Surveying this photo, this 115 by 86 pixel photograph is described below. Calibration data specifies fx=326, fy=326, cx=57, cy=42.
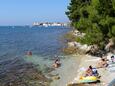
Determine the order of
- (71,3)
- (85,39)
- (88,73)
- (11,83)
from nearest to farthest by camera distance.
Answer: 1. (88,73)
2. (11,83)
3. (85,39)
4. (71,3)

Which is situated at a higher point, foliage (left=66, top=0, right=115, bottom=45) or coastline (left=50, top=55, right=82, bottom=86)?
foliage (left=66, top=0, right=115, bottom=45)

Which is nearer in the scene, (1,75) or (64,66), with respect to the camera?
(1,75)

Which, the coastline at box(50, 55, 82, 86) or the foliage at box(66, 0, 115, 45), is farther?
the foliage at box(66, 0, 115, 45)

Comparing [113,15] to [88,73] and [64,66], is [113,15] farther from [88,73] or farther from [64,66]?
[88,73]

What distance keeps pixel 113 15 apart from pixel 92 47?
8976 millimetres

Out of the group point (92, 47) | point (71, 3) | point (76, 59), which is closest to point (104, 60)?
point (76, 59)

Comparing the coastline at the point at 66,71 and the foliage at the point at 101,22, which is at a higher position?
the foliage at the point at 101,22

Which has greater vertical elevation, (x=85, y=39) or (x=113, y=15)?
(x=113, y=15)

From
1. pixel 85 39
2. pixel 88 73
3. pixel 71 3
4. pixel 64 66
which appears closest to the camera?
pixel 88 73

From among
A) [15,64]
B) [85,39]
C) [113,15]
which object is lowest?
[15,64]

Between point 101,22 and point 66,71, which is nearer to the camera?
point 66,71

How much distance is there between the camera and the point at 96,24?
43.9 metres

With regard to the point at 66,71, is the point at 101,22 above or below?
above

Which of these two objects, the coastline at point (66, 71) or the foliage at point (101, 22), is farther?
the foliage at point (101, 22)
